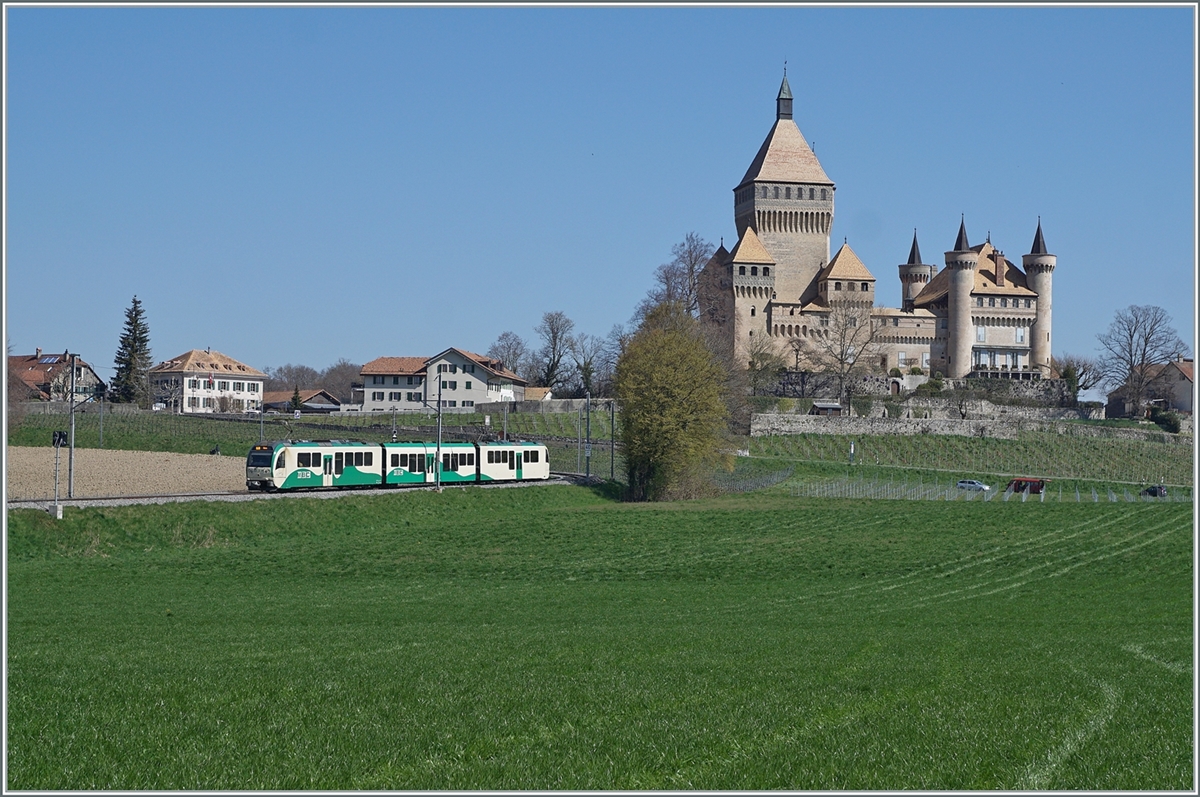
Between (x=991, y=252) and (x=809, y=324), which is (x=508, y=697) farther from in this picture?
(x=991, y=252)

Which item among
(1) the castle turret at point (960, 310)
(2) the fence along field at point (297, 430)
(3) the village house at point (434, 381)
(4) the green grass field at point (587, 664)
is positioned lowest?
(4) the green grass field at point (587, 664)

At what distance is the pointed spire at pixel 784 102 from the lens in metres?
131

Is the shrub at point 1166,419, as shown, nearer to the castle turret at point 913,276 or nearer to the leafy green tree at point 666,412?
the castle turret at point 913,276

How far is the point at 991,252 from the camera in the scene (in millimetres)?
131750

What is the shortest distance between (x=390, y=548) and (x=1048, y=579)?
17901 mm

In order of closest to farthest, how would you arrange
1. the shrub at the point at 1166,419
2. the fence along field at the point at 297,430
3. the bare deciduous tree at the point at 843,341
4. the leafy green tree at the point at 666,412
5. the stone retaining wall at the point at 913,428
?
the leafy green tree at the point at 666,412
the fence along field at the point at 297,430
the stone retaining wall at the point at 913,428
the shrub at the point at 1166,419
the bare deciduous tree at the point at 843,341

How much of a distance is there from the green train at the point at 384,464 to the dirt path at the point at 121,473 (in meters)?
3.41

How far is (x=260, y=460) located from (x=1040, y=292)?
3804 inches

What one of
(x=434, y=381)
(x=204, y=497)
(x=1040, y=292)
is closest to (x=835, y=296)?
(x=1040, y=292)

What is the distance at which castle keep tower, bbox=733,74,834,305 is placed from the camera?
125 metres

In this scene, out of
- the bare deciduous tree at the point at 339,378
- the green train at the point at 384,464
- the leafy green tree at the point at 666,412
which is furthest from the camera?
the bare deciduous tree at the point at 339,378

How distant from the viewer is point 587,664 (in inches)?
591

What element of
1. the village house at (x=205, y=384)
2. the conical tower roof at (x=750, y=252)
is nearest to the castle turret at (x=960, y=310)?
the conical tower roof at (x=750, y=252)

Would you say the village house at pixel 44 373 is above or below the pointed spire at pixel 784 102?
below
